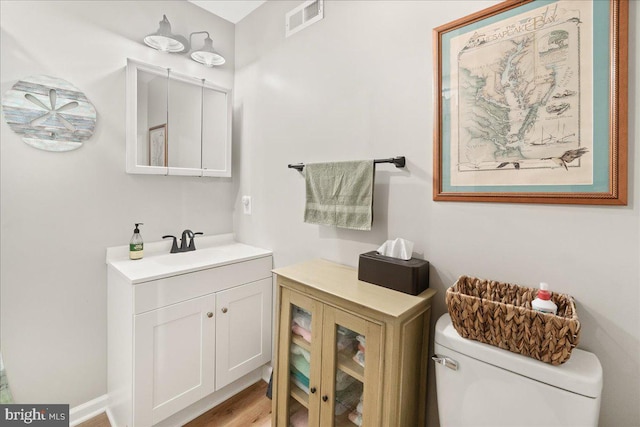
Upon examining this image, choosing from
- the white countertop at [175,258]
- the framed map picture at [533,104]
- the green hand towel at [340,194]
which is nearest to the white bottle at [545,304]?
the framed map picture at [533,104]

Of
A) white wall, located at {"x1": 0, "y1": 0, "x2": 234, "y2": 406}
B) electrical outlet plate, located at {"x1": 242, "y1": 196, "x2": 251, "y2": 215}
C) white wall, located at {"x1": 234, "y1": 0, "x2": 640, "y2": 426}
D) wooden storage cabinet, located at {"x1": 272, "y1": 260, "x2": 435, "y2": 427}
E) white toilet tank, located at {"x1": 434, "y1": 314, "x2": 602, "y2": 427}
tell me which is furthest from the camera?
electrical outlet plate, located at {"x1": 242, "y1": 196, "x2": 251, "y2": 215}

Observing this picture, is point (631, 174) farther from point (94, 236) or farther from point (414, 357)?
point (94, 236)

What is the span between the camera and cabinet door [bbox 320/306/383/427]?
1.10 meters

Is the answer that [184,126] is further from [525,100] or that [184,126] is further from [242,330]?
[525,100]

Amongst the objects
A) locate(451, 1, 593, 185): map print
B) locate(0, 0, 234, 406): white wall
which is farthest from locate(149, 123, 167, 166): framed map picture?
locate(451, 1, 593, 185): map print

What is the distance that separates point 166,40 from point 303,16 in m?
0.87

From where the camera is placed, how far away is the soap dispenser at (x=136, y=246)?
172cm

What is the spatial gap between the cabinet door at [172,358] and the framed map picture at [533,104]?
1413 mm

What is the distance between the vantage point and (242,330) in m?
1.79

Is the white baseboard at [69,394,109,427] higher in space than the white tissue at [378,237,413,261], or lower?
lower

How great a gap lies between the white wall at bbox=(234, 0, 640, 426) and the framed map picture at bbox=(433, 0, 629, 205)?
0.04m

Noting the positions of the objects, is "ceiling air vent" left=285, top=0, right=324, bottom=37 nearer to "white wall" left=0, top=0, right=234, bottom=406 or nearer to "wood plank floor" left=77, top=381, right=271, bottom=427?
"white wall" left=0, top=0, right=234, bottom=406

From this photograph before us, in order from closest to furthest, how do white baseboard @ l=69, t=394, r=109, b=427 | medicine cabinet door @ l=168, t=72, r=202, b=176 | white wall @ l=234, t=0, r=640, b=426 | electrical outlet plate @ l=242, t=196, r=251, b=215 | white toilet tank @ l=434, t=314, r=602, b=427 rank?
white toilet tank @ l=434, t=314, r=602, b=427
white wall @ l=234, t=0, r=640, b=426
white baseboard @ l=69, t=394, r=109, b=427
medicine cabinet door @ l=168, t=72, r=202, b=176
electrical outlet plate @ l=242, t=196, r=251, b=215

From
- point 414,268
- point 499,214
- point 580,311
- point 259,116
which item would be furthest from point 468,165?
point 259,116
